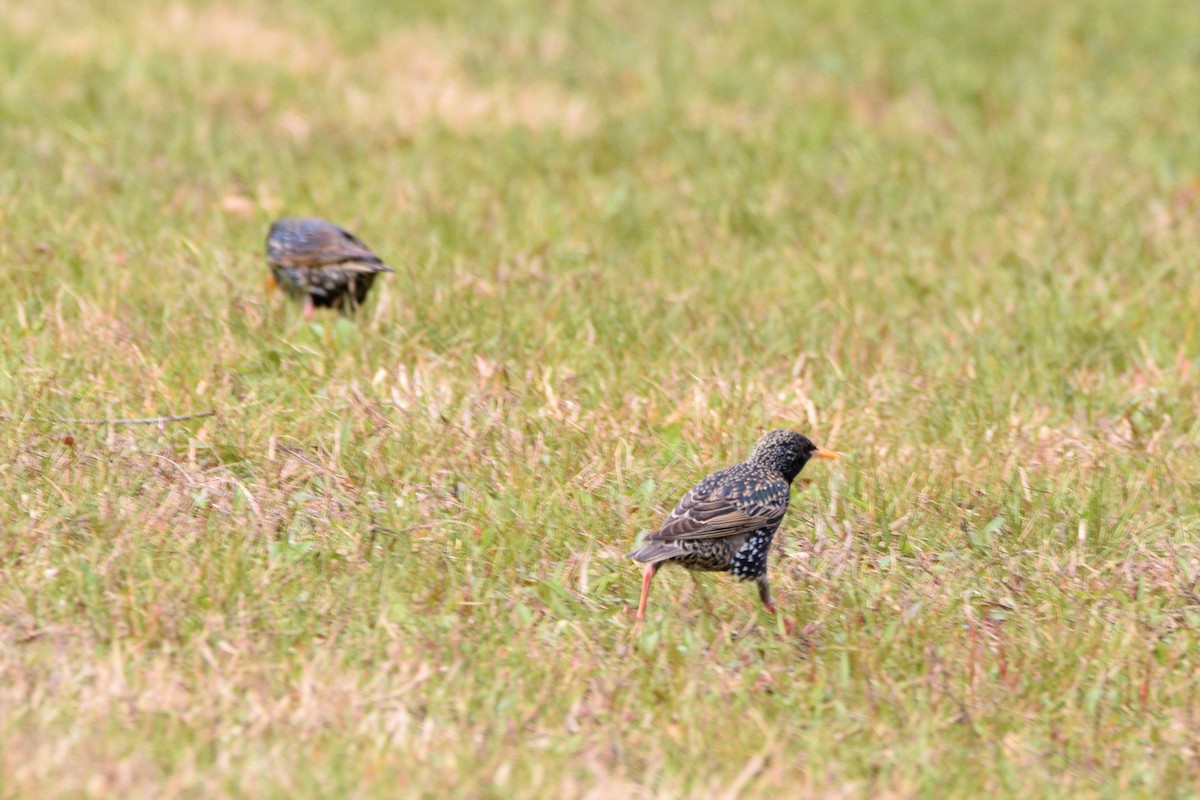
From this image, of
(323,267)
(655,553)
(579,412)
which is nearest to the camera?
(655,553)

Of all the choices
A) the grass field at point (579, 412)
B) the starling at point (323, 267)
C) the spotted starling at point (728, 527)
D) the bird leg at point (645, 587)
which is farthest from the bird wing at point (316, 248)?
the bird leg at point (645, 587)

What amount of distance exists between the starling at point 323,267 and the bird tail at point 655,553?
2.62 meters

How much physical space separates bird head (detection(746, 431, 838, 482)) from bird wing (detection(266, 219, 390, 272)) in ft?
7.38

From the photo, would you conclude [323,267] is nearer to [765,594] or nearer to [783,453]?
[783,453]

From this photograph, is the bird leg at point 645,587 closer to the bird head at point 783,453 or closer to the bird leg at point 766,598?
the bird leg at point 766,598

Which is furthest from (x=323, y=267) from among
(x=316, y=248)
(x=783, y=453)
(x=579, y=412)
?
(x=783, y=453)

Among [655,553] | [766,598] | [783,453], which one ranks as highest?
[783,453]

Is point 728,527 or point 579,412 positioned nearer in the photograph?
point 728,527

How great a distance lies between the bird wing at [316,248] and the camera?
7246 mm

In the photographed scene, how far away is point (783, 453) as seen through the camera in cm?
562

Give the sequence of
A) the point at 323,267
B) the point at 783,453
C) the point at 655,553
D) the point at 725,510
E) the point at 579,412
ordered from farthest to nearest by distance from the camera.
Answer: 1. the point at 323,267
2. the point at 579,412
3. the point at 783,453
4. the point at 725,510
5. the point at 655,553

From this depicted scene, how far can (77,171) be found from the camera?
28.3 feet

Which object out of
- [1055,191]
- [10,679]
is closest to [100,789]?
[10,679]

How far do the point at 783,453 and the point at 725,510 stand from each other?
563mm
